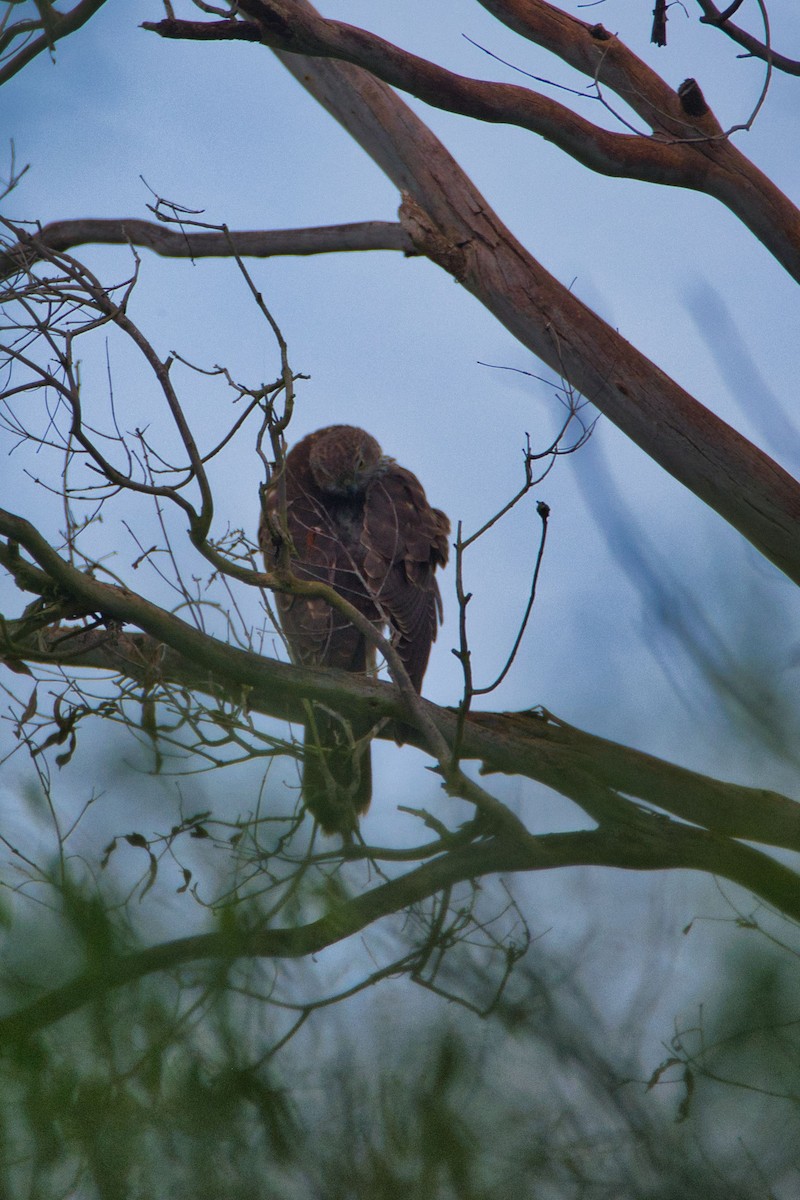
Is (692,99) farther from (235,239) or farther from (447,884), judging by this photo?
(447,884)

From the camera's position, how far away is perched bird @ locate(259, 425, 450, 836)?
443 centimetres

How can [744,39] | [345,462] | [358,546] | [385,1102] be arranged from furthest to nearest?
1. [345,462]
2. [358,546]
3. [744,39]
4. [385,1102]

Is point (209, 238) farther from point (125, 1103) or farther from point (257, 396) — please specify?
point (125, 1103)

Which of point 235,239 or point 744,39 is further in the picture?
point 235,239

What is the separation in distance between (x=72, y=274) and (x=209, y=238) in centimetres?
260

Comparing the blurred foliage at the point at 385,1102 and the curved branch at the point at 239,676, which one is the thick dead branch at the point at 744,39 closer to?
the curved branch at the point at 239,676

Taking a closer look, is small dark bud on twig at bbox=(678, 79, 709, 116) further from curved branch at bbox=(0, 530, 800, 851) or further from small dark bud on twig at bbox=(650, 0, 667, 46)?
curved branch at bbox=(0, 530, 800, 851)

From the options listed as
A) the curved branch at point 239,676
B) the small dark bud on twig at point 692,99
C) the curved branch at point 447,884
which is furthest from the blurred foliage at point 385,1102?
the small dark bud on twig at point 692,99

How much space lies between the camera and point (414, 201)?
14.8 ft

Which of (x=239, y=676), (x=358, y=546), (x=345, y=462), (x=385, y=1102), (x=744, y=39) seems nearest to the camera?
(x=385, y=1102)

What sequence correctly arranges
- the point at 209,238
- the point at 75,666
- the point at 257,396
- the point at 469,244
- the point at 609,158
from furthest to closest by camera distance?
1. the point at 209,238
2. the point at 469,244
3. the point at 609,158
4. the point at 75,666
5. the point at 257,396

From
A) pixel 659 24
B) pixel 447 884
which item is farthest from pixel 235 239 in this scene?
pixel 447 884

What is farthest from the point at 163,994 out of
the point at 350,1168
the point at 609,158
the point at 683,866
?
the point at 609,158

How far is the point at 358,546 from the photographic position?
4.93 meters
